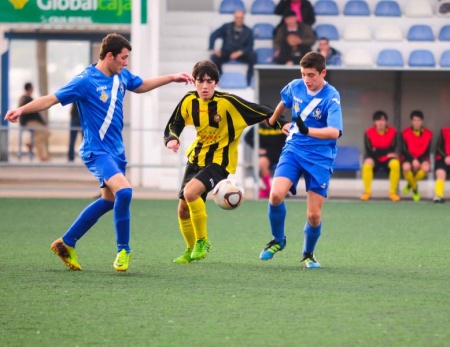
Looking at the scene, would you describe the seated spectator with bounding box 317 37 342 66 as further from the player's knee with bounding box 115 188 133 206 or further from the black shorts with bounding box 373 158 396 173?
the player's knee with bounding box 115 188 133 206

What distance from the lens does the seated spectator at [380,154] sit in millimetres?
14523

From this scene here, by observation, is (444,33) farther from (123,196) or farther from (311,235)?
(123,196)

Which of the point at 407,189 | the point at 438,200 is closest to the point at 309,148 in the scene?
the point at 438,200

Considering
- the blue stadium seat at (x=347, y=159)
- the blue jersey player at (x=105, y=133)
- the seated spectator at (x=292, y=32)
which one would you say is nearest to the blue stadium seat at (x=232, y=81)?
the seated spectator at (x=292, y=32)

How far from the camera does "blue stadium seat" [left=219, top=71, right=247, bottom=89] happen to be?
51.3 feet

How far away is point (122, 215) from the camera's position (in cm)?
719

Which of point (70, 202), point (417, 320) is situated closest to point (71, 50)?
point (70, 202)

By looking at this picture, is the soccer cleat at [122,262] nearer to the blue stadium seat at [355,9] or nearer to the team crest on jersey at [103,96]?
the team crest on jersey at [103,96]

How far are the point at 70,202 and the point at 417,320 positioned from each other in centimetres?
882

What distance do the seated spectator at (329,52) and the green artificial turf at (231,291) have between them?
16.2 ft

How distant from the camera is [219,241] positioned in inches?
374

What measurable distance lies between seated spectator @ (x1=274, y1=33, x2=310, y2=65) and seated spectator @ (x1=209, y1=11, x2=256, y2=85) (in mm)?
565

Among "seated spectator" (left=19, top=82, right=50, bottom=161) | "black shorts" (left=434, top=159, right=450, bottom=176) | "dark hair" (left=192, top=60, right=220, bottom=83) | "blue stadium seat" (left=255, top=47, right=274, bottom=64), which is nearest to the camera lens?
"dark hair" (left=192, top=60, right=220, bottom=83)

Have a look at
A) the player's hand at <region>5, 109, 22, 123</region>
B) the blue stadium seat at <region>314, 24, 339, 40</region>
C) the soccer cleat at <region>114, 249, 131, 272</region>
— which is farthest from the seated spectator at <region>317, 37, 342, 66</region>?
the player's hand at <region>5, 109, 22, 123</region>
